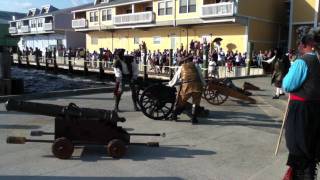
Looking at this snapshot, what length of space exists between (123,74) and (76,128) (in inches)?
189

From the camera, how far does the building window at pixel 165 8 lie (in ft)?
137

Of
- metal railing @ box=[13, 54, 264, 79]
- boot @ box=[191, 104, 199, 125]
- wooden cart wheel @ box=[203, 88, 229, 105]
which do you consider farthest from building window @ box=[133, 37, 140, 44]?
boot @ box=[191, 104, 199, 125]

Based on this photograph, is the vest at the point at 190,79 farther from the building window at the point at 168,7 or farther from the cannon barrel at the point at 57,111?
the building window at the point at 168,7

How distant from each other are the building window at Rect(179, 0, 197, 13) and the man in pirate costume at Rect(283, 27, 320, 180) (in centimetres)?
3473

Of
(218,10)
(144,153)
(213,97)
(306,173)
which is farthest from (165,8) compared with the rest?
(306,173)

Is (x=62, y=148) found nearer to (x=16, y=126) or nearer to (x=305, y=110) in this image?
(x=16, y=126)

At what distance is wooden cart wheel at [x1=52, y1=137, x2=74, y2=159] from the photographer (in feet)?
21.6

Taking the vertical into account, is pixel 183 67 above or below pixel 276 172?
above

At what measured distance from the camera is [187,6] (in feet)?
130

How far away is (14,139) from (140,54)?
3171 cm

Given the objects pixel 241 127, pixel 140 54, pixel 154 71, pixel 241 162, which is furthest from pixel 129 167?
pixel 140 54

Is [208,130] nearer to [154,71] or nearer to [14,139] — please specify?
[14,139]

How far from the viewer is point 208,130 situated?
8984mm

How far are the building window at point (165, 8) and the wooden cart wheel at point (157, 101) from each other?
32525 millimetres
